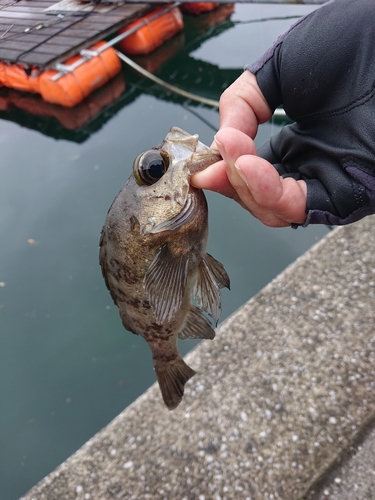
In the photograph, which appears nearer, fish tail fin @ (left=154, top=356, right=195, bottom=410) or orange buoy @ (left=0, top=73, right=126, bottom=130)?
fish tail fin @ (left=154, top=356, right=195, bottom=410)

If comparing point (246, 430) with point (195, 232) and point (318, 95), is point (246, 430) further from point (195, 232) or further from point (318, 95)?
point (318, 95)

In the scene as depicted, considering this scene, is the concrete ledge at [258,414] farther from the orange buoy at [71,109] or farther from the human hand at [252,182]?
the orange buoy at [71,109]

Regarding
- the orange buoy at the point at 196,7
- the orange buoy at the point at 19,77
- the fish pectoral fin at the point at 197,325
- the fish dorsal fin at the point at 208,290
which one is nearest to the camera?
the fish dorsal fin at the point at 208,290

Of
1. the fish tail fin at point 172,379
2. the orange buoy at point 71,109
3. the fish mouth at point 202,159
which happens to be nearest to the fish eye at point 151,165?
the fish mouth at point 202,159

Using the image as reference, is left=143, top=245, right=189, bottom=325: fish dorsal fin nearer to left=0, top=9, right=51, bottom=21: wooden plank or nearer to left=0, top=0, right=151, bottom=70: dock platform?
left=0, top=0, right=151, bottom=70: dock platform

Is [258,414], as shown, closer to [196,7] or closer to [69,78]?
[69,78]

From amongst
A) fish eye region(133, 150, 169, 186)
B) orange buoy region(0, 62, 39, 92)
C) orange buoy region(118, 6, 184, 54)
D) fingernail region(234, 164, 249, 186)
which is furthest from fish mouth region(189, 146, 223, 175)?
orange buoy region(118, 6, 184, 54)
